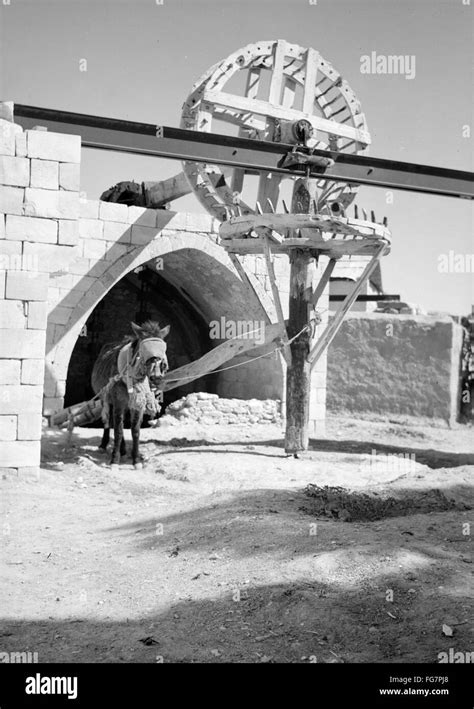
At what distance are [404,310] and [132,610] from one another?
1841cm

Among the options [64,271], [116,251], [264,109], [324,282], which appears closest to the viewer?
[64,271]

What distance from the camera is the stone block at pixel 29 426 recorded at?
8008 millimetres

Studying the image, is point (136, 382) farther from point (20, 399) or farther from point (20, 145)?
point (20, 145)

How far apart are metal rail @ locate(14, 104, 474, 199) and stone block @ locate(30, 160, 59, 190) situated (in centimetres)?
81

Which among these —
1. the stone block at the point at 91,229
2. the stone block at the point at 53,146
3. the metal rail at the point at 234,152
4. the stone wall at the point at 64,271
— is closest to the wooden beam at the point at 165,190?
the stone wall at the point at 64,271

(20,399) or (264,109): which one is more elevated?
(264,109)

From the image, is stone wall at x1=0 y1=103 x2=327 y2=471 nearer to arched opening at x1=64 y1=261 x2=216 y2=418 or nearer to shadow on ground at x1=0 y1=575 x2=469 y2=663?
arched opening at x1=64 y1=261 x2=216 y2=418

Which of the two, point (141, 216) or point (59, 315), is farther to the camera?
point (141, 216)

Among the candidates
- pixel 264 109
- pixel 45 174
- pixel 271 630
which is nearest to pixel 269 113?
pixel 264 109

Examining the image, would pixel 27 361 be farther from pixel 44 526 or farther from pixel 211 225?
pixel 211 225

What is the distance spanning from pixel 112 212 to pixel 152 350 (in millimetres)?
3428

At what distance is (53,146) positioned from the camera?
314 inches

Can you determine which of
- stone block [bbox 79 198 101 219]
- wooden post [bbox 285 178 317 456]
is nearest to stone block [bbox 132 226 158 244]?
stone block [bbox 79 198 101 219]

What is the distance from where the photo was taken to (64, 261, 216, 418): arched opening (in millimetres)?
15445
